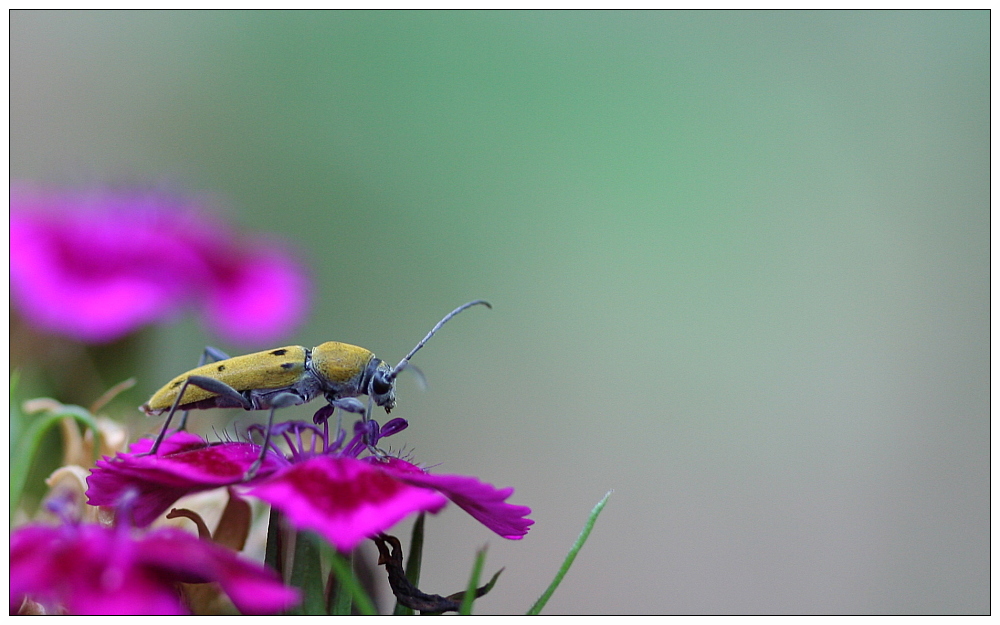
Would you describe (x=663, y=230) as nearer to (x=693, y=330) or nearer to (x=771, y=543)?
(x=693, y=330)

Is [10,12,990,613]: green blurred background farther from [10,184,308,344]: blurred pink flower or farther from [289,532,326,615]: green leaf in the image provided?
[289,532,326,615]: green leaf

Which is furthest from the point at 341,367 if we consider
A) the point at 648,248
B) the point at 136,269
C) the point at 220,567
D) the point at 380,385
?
the point at 648,248

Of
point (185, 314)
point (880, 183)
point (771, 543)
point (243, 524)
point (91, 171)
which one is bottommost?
point (771, 543)

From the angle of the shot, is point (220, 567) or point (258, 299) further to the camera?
point (258, 299)

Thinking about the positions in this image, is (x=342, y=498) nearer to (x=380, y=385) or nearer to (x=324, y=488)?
(x=324, y=488)

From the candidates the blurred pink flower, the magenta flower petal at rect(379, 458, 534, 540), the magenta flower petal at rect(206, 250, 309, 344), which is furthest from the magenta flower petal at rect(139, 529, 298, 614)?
the magenta flower petal at rect(206, 250, 309, 344)

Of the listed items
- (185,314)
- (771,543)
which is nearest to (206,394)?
(185,314)
